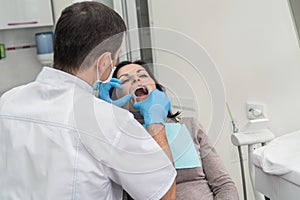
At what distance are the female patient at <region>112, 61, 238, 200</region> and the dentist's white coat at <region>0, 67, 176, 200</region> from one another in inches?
11.1

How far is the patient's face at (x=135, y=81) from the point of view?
4.30 feet

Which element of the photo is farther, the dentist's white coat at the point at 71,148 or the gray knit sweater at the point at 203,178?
the gray knit sweater at the point at 203,178

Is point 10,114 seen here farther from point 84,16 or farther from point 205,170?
point 205,170

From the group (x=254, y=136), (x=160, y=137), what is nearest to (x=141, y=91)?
(x=160, y=137)

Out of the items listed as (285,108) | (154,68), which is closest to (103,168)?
(154,68)

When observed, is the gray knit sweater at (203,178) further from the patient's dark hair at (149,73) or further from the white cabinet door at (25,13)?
the white cabinet door at (25,13)

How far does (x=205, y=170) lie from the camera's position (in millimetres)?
1477

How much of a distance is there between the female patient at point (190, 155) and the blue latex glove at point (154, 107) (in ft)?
0.19

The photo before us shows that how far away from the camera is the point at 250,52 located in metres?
Answer: 1.92

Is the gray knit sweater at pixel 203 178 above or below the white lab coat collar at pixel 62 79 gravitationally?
below

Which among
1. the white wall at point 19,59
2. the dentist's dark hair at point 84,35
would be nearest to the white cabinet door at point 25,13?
the white wall at point 19,59

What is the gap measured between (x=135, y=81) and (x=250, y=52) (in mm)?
830

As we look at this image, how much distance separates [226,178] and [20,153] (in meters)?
0.82

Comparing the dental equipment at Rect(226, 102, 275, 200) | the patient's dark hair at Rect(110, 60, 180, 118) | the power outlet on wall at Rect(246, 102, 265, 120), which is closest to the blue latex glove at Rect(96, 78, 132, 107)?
the patient's dark hair at Rect(110, 60, 180, 118)
